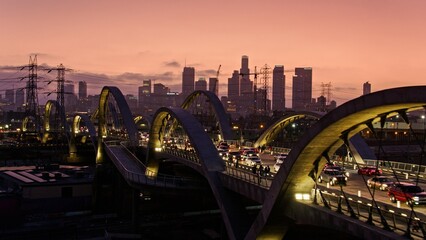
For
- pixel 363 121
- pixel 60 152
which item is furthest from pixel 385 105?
pixel 60 152

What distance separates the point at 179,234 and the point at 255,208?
15512 mm

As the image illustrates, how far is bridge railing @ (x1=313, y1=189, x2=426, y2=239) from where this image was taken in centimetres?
1712

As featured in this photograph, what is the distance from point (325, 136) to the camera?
2088cm

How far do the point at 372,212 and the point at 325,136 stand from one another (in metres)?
3.94

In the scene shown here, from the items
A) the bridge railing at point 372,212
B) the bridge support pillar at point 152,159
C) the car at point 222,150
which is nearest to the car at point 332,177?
the bridge railing at point 372,212

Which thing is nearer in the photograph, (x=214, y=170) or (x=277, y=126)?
(x=214, y=170)

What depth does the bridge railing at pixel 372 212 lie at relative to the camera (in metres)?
17.1

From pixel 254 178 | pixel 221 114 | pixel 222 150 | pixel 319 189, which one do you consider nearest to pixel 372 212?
pixel 319 189

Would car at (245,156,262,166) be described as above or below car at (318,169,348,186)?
below

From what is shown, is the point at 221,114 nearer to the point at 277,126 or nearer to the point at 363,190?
the point at 277,126

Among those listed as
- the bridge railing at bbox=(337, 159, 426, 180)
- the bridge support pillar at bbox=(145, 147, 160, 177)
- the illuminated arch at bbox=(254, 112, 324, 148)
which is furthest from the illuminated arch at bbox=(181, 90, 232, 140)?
the bridge railing at bbox=(337, 159, 426, 180)

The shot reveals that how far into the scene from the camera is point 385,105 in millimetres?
16719

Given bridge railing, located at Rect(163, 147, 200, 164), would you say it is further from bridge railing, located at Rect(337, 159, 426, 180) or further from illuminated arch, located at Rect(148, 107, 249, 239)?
bridge railing, located at Rect(337, 159, 426, 180)

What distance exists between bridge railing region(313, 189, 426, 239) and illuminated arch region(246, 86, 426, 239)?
1.57 meters
